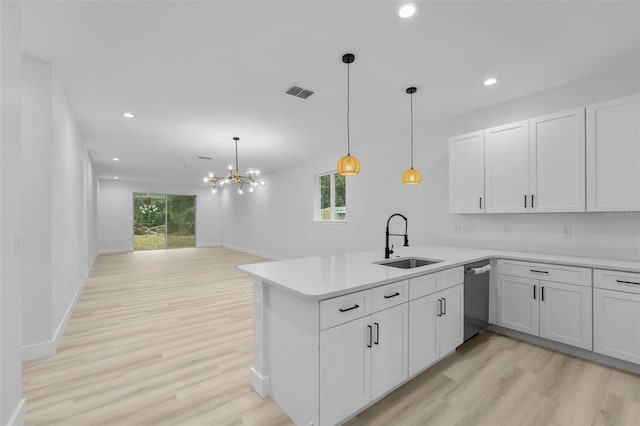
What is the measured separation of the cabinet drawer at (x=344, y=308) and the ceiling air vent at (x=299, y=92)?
2.45 meters

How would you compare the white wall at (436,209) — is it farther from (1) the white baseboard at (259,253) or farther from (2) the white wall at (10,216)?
(2) the white wall at (10,216)

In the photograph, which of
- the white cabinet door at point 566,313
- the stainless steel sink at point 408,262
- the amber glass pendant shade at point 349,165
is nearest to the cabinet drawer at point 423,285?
the stainless steel sink at point 408,262

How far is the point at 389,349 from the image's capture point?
1916 mm

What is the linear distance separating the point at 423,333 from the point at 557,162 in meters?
2.33

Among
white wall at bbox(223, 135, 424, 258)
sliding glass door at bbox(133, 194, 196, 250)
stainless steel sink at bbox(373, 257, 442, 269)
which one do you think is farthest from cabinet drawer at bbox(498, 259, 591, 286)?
sliding glass door at bbox(133, 194, 196, 250)

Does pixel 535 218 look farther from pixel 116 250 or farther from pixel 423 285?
pixel 116 250

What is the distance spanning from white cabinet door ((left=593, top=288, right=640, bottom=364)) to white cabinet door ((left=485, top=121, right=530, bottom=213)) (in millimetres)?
1077

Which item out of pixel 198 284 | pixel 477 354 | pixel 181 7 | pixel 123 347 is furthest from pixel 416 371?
pixel 198 284

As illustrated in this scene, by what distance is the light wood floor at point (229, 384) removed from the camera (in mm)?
1831

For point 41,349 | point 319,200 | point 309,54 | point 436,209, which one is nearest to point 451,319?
point 436,209

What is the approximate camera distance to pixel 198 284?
212 inches

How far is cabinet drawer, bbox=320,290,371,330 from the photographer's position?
62.2 inches

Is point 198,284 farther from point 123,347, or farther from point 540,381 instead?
point 540,381

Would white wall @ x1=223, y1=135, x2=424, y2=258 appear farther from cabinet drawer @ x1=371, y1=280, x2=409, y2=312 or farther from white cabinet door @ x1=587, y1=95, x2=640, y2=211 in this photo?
white cabinet door @ x1=587, y1=95, x2=640, y2=211
